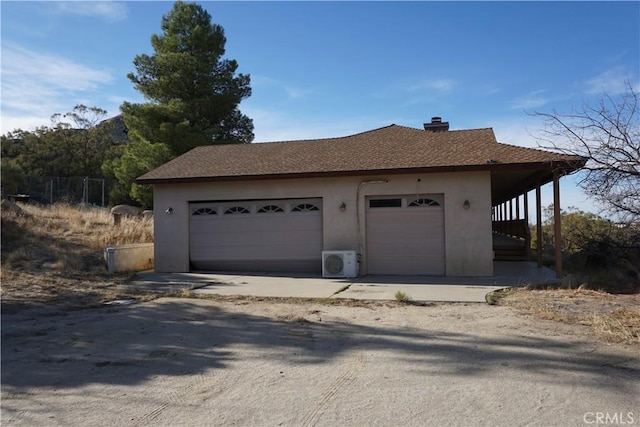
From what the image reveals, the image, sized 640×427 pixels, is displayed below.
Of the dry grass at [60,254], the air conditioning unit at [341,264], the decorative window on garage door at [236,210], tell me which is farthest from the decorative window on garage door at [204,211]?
the air conditioning unit at [341,264]

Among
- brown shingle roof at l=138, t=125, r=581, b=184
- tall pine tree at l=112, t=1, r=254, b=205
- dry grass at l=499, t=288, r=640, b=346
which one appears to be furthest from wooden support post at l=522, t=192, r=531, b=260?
tall pine tree at l=112, t=1, r=254, b=205

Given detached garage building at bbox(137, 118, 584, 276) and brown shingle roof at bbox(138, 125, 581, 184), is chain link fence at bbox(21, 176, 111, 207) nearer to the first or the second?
brown shingle roof at bbox(138, 125, 581, 184)

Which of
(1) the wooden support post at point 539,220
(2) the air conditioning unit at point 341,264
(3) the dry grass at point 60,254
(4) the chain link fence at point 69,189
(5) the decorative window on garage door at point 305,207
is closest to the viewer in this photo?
(3) the dry grass at point 60,254

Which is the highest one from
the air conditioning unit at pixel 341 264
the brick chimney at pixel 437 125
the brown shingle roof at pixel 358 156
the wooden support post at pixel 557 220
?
the brick chimney at pixel 437 125

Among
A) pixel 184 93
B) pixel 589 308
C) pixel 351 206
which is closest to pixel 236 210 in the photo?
pixel 351 206

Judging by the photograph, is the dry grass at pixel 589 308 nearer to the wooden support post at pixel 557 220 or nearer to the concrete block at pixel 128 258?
the wooden support post at pixel 557 220

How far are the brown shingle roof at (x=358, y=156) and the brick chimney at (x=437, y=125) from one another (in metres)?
1.14

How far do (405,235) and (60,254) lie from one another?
10.8 meters

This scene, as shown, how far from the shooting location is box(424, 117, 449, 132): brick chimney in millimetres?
18000

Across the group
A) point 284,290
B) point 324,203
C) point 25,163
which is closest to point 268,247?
point 324,203

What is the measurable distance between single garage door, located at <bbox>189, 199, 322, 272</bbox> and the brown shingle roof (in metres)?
1.04

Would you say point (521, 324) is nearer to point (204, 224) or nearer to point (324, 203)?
point (324, 203)

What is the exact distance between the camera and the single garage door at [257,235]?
1470cm

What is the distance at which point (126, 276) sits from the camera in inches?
535
